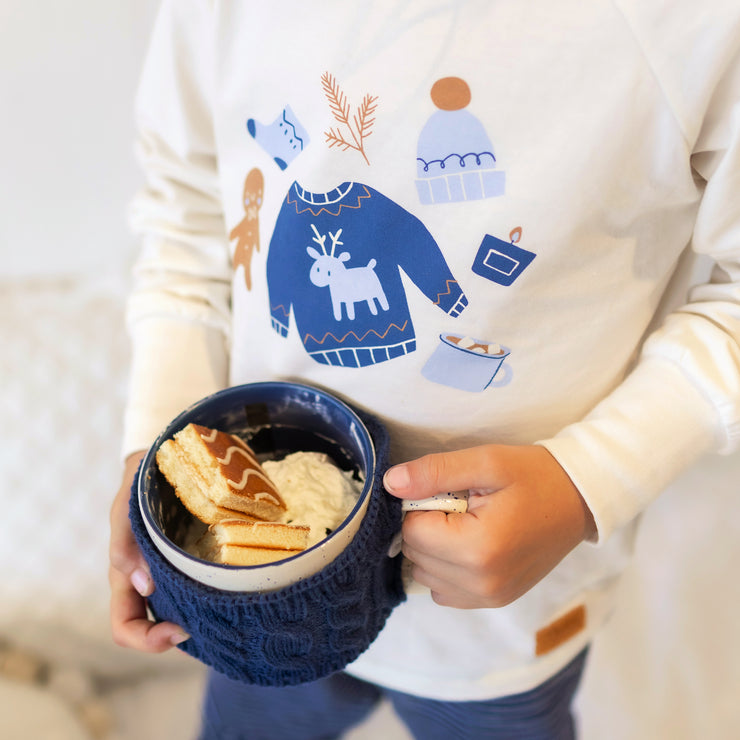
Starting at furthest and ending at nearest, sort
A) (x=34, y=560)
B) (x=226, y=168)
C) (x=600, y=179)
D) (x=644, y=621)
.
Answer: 1. (x=644, y=621)
2. (x=34, y=560)
3. (x=226, y=168)
4. (x=600, y=179)

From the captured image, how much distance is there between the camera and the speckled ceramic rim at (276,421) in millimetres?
334

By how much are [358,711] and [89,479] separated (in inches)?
18.5

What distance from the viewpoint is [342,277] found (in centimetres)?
41

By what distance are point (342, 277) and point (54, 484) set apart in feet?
2.03

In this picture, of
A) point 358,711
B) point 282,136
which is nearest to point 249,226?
point 282,136

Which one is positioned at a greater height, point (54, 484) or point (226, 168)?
point (226, 168)

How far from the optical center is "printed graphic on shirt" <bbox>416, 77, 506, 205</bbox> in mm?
355

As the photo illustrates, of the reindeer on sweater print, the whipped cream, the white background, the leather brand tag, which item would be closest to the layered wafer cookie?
the whipped cream

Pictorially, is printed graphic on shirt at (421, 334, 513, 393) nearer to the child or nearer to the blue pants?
the child

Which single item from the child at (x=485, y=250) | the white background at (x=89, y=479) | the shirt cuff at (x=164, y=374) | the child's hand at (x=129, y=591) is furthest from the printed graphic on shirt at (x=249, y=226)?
the white background at (x=89, y=479)

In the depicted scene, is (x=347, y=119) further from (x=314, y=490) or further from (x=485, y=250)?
(x=314, y=490)

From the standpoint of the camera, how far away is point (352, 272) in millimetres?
410

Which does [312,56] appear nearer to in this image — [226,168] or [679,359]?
[226,168]

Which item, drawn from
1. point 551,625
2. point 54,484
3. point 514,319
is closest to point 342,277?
point 514,319
